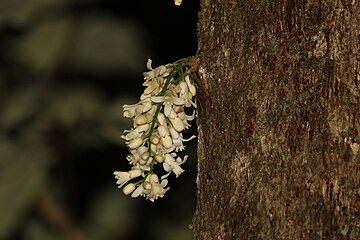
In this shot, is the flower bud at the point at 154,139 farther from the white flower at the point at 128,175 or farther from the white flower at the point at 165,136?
the white flower at the point at 128,175

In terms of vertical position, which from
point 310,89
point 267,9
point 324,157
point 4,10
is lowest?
point 324,157

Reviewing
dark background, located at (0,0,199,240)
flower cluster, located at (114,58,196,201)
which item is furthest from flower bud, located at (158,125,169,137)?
dark background, located at (0,0,199,240)

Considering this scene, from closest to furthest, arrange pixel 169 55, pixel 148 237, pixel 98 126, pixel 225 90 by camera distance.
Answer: pixel 225 90
pixel 169 55
pixel 98 126
pixel 148 237

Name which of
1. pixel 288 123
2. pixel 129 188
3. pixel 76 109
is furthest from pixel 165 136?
pixel 76 109

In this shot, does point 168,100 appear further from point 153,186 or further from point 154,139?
point 153,186

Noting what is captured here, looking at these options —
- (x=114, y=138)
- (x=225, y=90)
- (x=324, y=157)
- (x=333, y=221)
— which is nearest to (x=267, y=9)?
(x=225, y=90)

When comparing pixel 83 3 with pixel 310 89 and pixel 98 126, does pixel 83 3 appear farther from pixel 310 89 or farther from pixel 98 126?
pixel 310 89

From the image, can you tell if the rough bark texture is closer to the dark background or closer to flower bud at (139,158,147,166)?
flower bud at (139,158,147,166)
